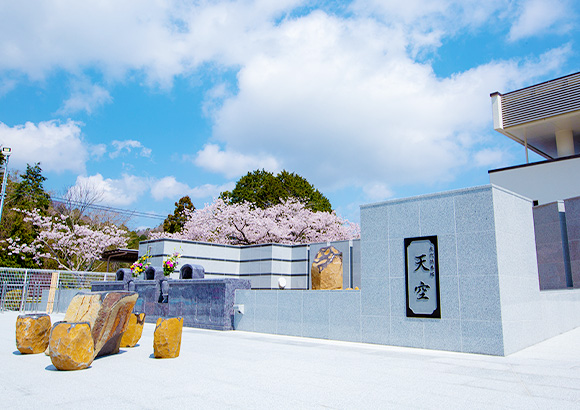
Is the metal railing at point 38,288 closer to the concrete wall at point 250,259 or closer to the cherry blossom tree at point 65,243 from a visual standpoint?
the concrete wall at point 250,259

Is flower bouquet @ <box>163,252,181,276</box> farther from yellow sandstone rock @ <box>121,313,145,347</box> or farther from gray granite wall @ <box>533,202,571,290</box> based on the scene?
gray granite wall @ <box>533,202,571,290</box>

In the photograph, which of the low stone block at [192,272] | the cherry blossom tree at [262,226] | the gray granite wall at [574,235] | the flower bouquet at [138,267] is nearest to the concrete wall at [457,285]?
the gray granite wall at [574,235]

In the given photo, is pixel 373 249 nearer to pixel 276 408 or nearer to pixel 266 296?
pixel 266 296

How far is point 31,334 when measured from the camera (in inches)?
337

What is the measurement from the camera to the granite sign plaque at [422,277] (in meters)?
9.41

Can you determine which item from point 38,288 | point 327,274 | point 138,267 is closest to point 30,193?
point 38,288

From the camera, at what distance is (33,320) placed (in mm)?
8672

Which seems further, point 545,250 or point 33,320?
point 545,250

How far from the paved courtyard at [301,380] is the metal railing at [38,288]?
15.9 metres

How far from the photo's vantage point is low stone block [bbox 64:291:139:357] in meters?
7.67

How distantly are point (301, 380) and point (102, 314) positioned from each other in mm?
4005

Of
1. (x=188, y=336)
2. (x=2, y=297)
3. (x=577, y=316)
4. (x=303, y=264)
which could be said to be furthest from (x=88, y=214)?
(x=577, y=316)

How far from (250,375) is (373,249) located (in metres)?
5.22

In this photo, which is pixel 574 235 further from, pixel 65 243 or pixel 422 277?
pixel 65 243
